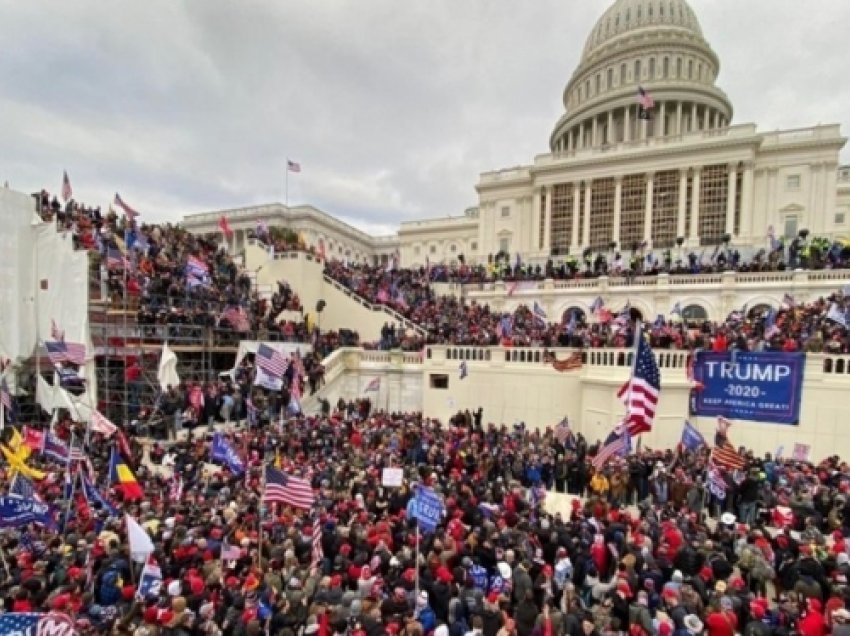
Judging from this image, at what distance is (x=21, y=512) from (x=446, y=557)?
7443 millimetres

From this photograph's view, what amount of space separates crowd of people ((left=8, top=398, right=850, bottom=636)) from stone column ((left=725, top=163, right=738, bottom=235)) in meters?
36.1

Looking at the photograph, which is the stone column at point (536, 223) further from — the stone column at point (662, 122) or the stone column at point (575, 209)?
the stone column at point (662, 122)

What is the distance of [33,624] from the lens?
16.5 ft

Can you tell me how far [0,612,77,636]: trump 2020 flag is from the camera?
16.3 feet

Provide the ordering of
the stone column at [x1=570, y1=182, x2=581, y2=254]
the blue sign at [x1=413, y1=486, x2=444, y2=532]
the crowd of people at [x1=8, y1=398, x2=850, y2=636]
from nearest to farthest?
the crowd of people at [x1=8, y1=398, x2=850, y2=636], the blue sign at [x1=413, y1=486, x2=444, y2=532], the stone column at [x1=570, y1=182, x2=581, y2=254]

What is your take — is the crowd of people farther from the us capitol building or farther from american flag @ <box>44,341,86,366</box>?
the us capitol building

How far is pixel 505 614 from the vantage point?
20.0ft

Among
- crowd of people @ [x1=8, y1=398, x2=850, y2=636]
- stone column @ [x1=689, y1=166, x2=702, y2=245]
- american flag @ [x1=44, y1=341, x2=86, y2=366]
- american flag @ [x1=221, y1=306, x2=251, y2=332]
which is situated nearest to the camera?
crowd of people @ [x1=8, y1=398, x2=850, y2=636]

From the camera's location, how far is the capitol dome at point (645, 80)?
58.5 m

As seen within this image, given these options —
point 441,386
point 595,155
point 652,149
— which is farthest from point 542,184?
point 441,386

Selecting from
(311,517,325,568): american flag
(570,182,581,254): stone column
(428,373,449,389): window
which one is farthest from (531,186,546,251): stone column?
(311,517,325,568): american flag

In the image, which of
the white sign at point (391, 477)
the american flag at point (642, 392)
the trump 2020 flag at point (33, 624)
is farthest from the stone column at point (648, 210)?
the trump 2020 flag at point (33, 624)

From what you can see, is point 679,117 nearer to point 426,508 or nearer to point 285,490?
point 426,508

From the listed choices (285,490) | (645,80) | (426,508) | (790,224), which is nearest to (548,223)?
(790,224)
